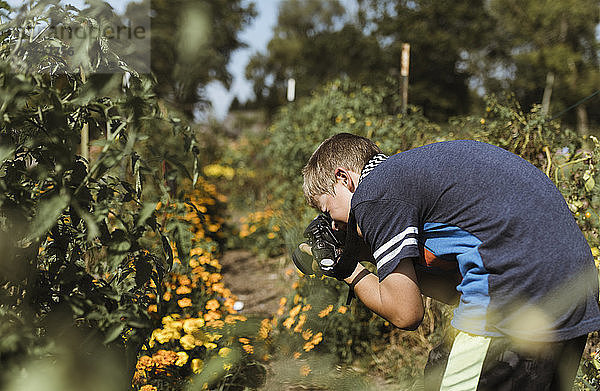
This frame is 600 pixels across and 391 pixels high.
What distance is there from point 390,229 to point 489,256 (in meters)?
0.22

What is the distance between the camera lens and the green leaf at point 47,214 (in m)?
0.92

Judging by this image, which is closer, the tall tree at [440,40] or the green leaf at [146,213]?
the green leaf at [146,213]

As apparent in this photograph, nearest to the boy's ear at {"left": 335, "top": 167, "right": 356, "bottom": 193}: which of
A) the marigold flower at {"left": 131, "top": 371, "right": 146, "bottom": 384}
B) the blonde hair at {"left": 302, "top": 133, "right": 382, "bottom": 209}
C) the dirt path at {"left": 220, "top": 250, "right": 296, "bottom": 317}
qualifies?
the blonde hair at {"left": 302, "top": 133, "right": 382, "bottom": 209}

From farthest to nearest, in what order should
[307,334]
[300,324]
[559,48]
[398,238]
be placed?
1. [559,48]
2. [300,324]
3. [307,334]
4. [398,238]

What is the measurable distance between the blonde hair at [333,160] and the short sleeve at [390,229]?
184mm

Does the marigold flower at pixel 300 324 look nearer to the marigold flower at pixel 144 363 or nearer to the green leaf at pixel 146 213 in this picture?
the marigold flower at pixel 144 363

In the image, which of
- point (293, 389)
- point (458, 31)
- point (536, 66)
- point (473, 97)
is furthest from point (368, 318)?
point (458, 31)

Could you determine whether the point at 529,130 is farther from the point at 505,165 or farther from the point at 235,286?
the point at 235,286

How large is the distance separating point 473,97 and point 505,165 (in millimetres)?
27675

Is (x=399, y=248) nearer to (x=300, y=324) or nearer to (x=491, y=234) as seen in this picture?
(x=491, y=234)

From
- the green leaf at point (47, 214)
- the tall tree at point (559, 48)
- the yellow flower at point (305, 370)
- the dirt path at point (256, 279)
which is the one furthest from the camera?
the tall tree at point (559, 48)

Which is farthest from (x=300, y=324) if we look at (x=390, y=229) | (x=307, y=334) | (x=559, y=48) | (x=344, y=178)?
(x=559, y=48)

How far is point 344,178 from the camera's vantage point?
138cm

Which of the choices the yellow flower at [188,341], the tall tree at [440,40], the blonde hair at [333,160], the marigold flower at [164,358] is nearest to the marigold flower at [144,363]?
the marigold flower at [164,358]
